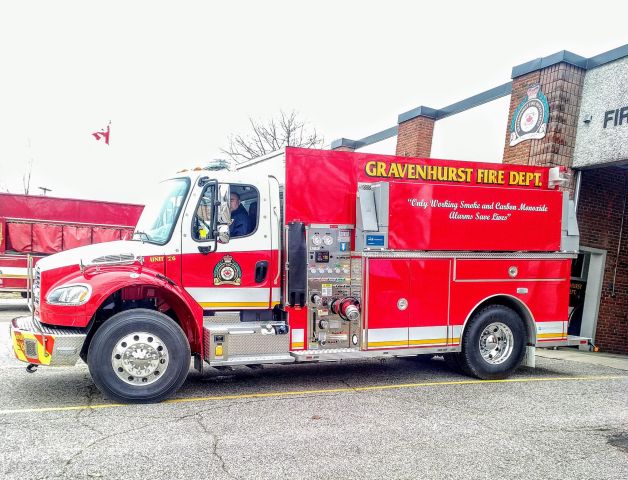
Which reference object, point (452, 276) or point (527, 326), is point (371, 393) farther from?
point (527, 326)

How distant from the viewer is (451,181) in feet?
25.3

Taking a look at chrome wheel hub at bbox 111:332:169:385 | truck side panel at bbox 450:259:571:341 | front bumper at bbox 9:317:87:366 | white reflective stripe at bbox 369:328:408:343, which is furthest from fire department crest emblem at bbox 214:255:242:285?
truck side panel at bbox 450:259:571:341

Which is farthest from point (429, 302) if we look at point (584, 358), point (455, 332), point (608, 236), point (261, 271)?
point (608, 236)

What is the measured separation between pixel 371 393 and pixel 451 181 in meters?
3.07

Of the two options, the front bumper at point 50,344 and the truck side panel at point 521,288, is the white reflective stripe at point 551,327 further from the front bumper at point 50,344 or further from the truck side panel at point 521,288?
the front bumper at point 50,344

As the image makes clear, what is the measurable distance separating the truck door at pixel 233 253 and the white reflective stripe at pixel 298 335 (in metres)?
0.46

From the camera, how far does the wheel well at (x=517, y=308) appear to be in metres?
7.82

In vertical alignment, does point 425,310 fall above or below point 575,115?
below

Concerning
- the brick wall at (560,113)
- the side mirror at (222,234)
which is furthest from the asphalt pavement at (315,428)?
the brick wall at (560,113)

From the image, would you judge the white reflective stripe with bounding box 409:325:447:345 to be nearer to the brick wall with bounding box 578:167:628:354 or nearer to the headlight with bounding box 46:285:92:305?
the headlight with bounding box 46:285:92:305

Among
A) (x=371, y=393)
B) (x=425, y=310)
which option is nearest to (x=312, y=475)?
(x=371, y=393)

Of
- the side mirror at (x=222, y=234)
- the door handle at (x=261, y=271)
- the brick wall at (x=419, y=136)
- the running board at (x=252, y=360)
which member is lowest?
the running board at (x=252, y=360)

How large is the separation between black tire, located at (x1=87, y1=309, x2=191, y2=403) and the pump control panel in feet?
5.45

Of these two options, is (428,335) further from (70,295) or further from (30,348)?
(30,348)
